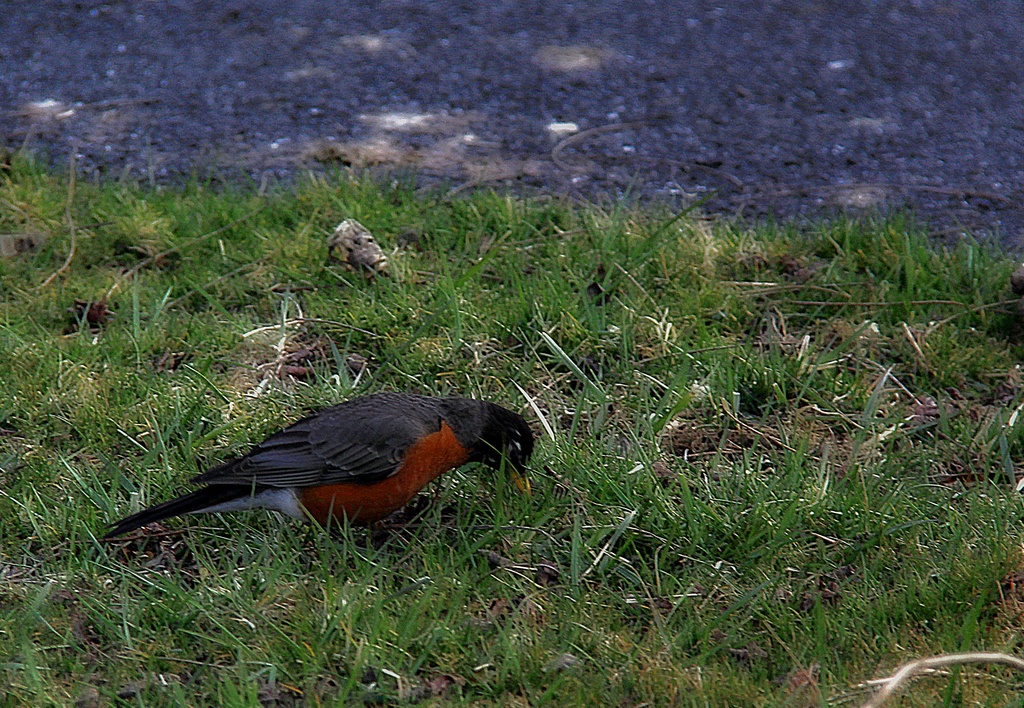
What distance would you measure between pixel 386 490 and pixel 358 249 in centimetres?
→ 150

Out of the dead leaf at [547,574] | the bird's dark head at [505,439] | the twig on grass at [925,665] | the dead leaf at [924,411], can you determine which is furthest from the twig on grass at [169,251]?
the twig on grass at [925,665]

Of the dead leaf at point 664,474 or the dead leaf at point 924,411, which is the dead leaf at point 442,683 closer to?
the dead leaf at point 664,474

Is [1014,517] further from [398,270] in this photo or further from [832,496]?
[398,270]

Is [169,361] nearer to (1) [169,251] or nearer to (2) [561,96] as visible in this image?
(1) [169,251]

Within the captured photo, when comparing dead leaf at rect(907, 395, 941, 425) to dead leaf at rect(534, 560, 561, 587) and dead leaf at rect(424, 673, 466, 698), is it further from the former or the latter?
dead leaf at rect(424, 673, 466, 698)

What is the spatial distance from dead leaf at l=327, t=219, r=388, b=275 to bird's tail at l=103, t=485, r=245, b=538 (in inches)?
58.8

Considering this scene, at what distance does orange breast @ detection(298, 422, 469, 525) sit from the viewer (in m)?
3.29

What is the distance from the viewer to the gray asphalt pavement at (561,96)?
5.42 metres

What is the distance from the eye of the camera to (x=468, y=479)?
142 inches

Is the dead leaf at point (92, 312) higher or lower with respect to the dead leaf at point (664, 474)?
higher

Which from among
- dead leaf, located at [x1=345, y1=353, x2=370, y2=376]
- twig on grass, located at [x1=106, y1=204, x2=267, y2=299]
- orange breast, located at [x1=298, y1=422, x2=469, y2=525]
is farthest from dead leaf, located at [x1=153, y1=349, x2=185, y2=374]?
orange breast, located at [x1=298, y1=422, x2=469, y2=525]

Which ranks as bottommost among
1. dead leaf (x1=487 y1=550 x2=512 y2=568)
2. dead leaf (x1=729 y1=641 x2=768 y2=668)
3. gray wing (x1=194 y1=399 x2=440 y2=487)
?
dead leaf (x1=729 y1=641 x2=768 y2=668)

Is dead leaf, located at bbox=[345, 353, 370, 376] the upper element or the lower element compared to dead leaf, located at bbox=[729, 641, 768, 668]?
upper

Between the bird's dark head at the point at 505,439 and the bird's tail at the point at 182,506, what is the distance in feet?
2.32
